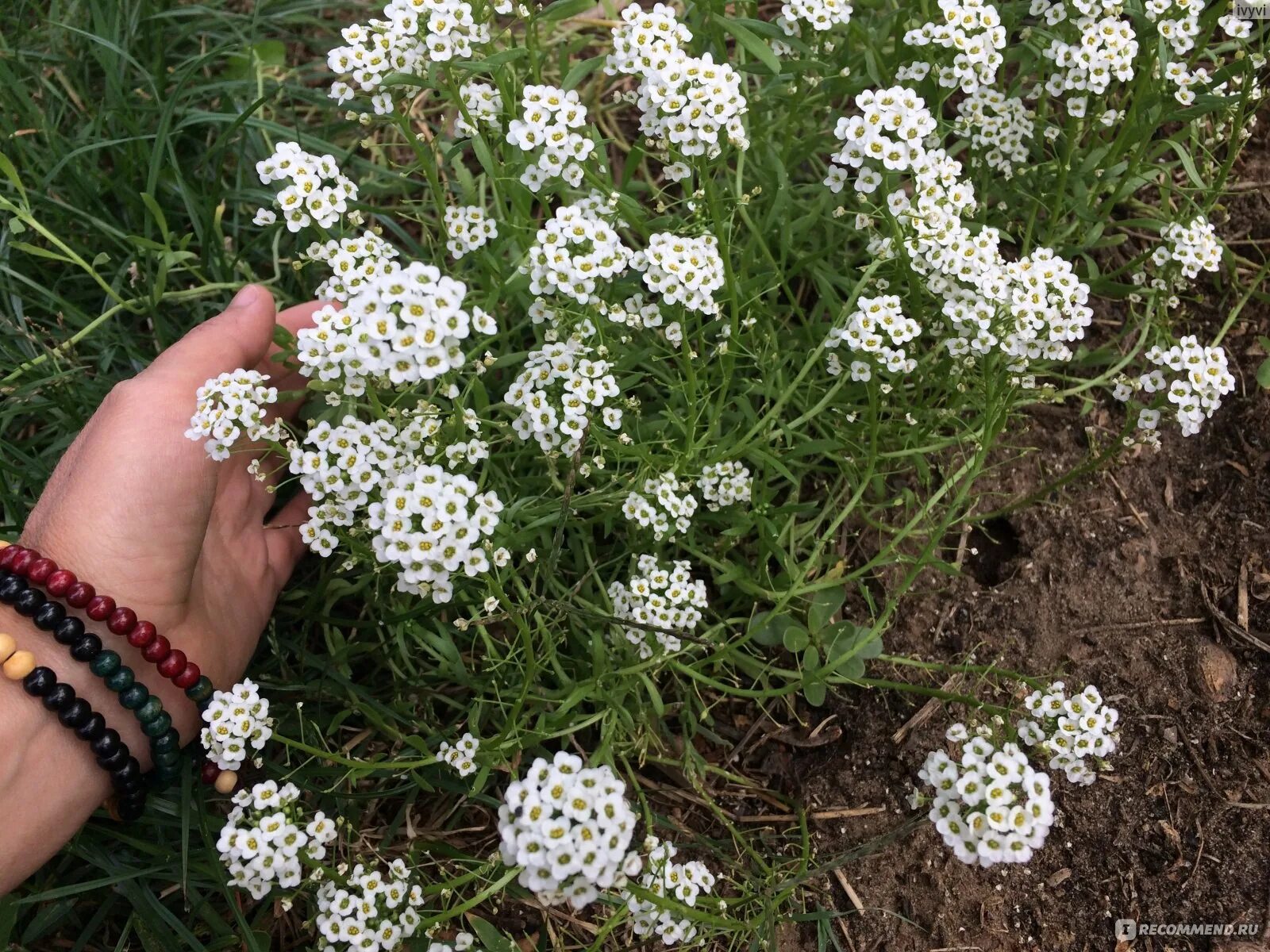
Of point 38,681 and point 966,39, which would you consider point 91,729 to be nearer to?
point 38,681

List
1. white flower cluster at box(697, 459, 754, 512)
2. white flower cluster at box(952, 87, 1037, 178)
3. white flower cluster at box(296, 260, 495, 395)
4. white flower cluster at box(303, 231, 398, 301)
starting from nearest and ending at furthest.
A: white flower cluster at box(296, 260, 495, 395) < white flower cluster at box(303, 231, 398, 301) < white flower cluster at box(697, 459, 754, 512) < white flower cluster at box(952, 87, 1037, 178)

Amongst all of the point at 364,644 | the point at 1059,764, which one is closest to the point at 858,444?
the point at 1059,764

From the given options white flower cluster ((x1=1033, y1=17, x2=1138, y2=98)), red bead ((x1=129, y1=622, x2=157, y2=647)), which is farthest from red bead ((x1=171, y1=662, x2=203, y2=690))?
white flower cluster ((x1=1033, y1=17, x2=1138, y2=98))

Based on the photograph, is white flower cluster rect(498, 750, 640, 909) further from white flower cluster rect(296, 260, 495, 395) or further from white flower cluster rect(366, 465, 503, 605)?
white flower cluster rect(296, 260, 495, 395)

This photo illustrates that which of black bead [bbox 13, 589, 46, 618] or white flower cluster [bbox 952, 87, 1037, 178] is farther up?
white flower cluster [bbox 952, 87, 1037, 178]

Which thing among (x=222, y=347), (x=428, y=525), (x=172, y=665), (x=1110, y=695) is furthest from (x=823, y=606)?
(x=222, y=347)

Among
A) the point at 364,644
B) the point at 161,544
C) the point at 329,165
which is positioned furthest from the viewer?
the point at 364,644

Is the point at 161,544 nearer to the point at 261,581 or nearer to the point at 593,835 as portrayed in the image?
the point at 261,581
